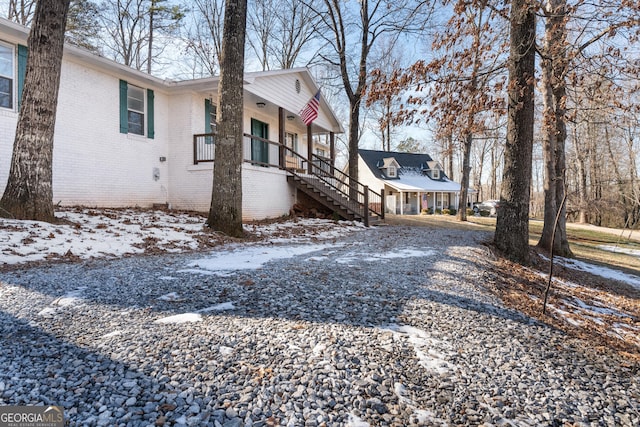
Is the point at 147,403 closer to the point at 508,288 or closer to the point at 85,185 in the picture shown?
the point at 508,288

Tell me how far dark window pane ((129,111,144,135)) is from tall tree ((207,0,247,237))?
451cm

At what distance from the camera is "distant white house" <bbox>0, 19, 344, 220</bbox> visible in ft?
27.3

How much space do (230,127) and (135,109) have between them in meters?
4.93

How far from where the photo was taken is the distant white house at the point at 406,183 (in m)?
28.3

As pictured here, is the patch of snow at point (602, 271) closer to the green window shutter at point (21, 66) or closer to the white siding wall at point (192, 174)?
the white siding wall at point (192, 174)

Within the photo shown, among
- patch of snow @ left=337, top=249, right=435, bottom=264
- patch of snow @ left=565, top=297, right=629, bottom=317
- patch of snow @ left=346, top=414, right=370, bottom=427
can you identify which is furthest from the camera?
patch of snow @ left=337, top=249, right=435, bottom=264

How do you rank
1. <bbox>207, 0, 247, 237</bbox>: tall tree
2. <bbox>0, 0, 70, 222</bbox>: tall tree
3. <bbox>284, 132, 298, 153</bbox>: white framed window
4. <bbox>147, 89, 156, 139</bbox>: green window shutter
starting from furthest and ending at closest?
<bbox>284, 132, 298, 153</bbox>: white framed window < <bbox>147, 89, 156, 139</bbox>: green window shutter < <bbox>207, 0, 247, 237</bbox>: tall tree < <bbox>0, 0, 70, 222</bbox>: tall tree

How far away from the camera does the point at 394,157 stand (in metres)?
30.9

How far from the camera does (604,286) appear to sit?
6.73m

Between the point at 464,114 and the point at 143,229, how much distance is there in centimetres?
683

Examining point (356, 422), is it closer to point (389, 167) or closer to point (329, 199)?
point (329, 199)

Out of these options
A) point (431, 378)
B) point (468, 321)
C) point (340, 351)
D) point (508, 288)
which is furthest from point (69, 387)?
point (508, 288)

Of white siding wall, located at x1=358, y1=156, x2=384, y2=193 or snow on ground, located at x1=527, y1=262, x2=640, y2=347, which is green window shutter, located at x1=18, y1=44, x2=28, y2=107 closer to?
snow on ground, located at x1=527, y1=262, x2=640, y2=347

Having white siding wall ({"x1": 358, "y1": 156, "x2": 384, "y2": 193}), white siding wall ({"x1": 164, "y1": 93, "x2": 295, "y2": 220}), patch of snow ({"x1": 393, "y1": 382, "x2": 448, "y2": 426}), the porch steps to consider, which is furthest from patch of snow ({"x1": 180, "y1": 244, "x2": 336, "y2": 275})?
white siding wall ({"x1": 358, "y1": 156, "x2": 384, "y2": 193})
